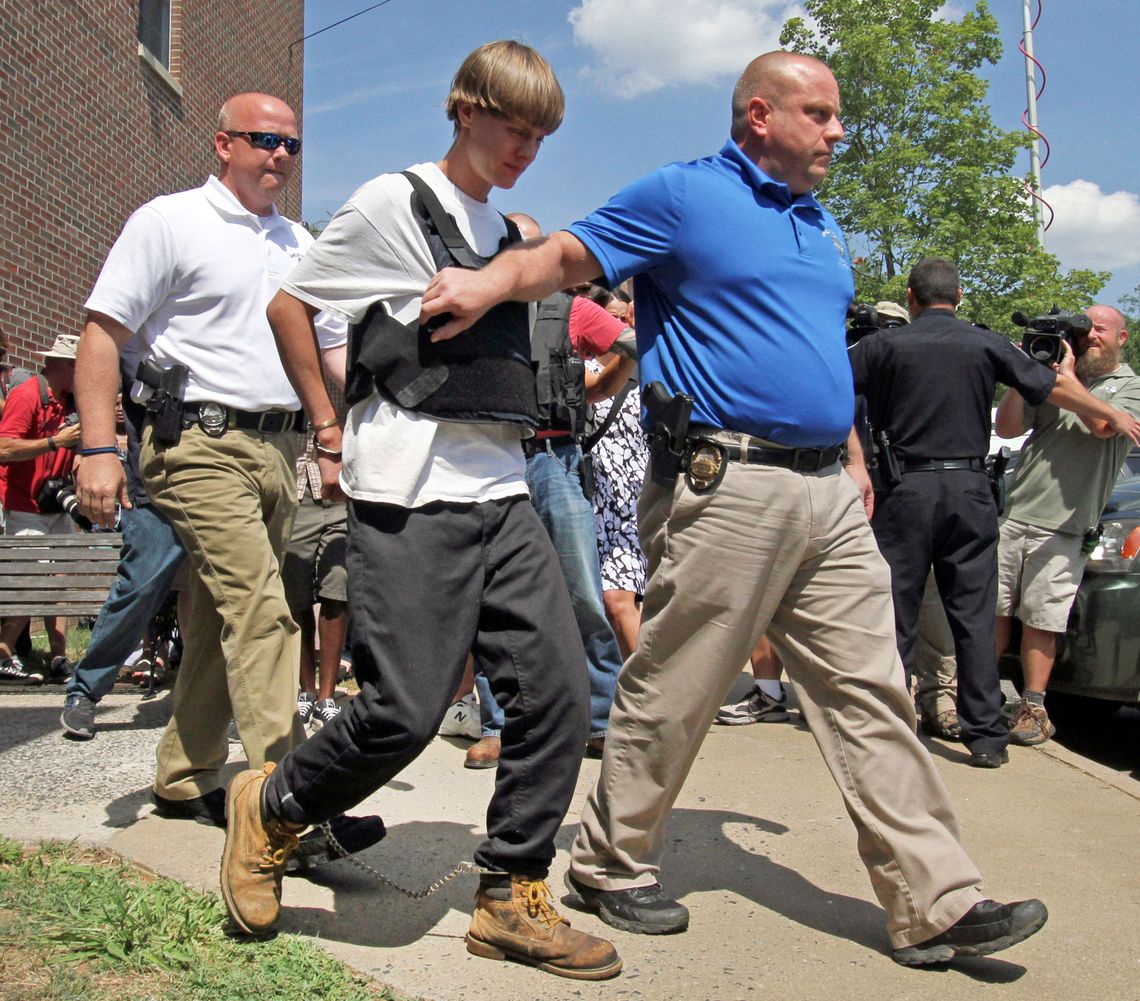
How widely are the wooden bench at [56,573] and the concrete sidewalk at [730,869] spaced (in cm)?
116

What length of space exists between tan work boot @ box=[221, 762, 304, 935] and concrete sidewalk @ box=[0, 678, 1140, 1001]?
0.19 m

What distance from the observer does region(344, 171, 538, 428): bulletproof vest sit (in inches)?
108

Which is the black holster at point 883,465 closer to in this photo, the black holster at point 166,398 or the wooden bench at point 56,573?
the black holster at point 166,398

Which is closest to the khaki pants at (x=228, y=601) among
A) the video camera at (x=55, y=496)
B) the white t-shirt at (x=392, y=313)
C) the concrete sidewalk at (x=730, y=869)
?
the concrete sidewalk at (x=730, y=869)

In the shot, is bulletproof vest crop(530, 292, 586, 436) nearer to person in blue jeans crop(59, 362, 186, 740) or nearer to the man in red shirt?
person in blue jeans crop(59, 362, 186, 740)

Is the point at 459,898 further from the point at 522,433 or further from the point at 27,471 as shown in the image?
the point at 27,471

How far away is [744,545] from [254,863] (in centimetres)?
136

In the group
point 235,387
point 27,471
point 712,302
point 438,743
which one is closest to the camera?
point 712,302

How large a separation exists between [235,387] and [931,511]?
9.60 feet

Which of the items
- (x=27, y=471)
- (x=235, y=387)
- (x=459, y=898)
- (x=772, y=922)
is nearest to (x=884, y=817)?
(x=772, y=922)

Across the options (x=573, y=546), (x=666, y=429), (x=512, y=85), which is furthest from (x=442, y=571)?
(x=573, y=546)

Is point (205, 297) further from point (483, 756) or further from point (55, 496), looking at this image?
point (55, 496)

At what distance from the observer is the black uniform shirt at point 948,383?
203 inches

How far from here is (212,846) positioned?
3.51m
